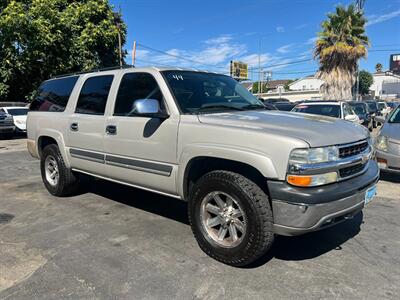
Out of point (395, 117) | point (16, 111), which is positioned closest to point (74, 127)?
point (395, 117)

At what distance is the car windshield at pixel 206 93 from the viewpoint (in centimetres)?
421

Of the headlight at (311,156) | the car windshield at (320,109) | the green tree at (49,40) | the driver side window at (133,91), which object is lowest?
the headlight at (311,156)

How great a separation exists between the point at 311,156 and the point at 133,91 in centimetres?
239

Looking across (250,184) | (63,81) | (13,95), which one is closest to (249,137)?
(250,184)

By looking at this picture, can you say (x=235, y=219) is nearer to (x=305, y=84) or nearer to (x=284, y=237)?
(x=284, y=237)

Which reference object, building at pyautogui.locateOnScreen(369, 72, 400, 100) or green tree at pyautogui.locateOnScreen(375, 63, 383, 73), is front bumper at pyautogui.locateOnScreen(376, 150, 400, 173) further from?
green tree at pyautogui.locateOnScreen(375, 63, 383, 73)

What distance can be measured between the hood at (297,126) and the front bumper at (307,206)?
1.32 feet

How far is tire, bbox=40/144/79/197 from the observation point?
5.88 m

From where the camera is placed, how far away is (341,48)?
2756 centimetres

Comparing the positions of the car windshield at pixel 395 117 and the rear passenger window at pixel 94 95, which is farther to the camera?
the car windshield at pixel 395 117

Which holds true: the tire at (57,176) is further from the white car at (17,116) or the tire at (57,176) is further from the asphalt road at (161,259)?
the white car at (17,116)

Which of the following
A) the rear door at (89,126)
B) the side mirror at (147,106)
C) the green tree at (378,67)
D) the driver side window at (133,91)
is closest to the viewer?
the side mirror at (147,106)

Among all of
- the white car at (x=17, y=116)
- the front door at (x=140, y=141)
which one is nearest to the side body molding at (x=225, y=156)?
the front door at (x=140, y=141)

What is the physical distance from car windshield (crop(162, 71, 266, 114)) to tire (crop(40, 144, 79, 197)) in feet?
8.25
